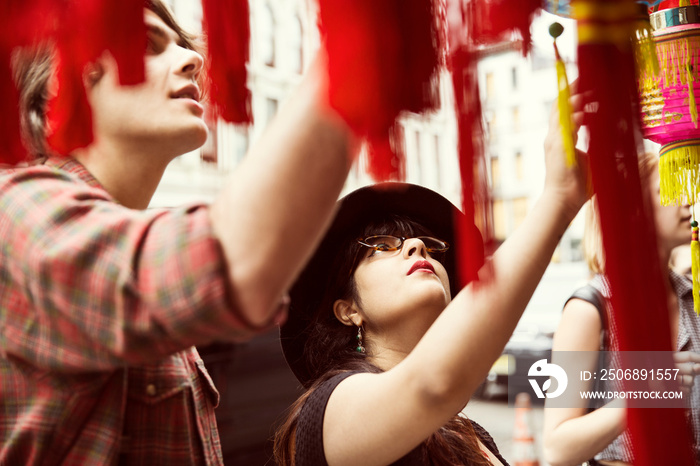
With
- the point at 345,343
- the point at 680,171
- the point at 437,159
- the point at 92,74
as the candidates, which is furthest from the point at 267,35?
the point at 680,171

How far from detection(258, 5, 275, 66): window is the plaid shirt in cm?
27

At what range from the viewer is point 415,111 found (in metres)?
0.44

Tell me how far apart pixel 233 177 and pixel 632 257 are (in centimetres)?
31

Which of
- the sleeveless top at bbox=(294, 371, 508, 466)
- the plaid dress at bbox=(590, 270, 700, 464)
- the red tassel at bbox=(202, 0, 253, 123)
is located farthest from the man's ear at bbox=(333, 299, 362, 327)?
the red tassel at bbox=(202, 0, 253, 123)

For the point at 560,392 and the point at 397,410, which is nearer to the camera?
the point at 397,410

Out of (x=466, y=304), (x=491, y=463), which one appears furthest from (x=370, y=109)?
(x=491, y=463)

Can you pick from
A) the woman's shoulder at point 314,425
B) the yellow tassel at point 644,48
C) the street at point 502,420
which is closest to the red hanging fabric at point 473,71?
the yellow tassel at point 644,48

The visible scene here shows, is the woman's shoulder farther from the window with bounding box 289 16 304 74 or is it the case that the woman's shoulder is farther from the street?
the street

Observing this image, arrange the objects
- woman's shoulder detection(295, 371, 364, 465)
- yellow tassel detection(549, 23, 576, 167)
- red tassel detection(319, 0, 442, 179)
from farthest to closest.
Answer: woman's shoulder detection(295, 371, 364, 465) < yellow tassel detection(549, 23, 576, 167) < red tassel detection(319, 0, 442, 179)

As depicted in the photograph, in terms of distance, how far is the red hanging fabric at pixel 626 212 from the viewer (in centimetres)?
47

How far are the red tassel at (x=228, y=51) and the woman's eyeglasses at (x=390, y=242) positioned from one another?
789mm

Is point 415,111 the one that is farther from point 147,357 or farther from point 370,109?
point 147,357

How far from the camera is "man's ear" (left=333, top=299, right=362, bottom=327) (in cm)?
134

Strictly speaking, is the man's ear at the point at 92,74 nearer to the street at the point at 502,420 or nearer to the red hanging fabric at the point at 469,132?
the red hanging fabric at the point at 469,132
